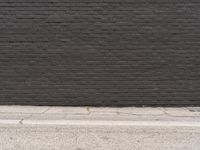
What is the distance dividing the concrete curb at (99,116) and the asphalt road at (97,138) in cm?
42

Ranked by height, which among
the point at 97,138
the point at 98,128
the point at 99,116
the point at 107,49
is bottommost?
the point at 97,138

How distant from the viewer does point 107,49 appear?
36.5 ft

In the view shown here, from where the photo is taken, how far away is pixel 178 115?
32.2 feet

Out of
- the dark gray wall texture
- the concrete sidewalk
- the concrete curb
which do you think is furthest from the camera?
the dark gray wall texture

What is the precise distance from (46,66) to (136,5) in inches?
121

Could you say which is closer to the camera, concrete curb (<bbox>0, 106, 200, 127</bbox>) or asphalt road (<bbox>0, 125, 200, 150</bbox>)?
asphalt road (<bbox>0, 125, 200, 150</bbox>)

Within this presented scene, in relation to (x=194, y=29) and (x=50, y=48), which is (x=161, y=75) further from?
(x=50, y=48)

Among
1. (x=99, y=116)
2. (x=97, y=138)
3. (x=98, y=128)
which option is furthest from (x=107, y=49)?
(x=97, y=138)

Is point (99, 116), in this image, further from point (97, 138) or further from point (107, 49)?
point (107, 49)

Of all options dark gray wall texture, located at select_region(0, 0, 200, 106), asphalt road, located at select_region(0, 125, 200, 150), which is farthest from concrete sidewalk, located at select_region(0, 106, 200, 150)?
dark gray wall texture, located at select_region(0, 0, 200, 106)

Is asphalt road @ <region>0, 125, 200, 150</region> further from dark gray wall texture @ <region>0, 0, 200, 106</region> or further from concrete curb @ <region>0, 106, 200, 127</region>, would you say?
dark gray wall texture @ <region>0, 0, 200, 106</region>

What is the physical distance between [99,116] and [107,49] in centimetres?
232

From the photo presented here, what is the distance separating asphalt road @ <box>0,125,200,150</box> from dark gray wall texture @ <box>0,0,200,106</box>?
2.89 metres

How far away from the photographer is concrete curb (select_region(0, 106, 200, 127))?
28.8 feet
